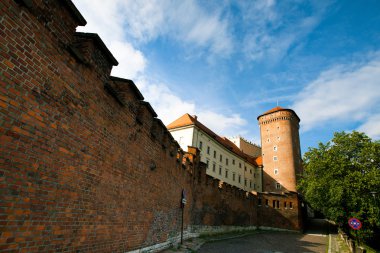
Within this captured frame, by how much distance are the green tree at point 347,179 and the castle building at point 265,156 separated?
15.2m

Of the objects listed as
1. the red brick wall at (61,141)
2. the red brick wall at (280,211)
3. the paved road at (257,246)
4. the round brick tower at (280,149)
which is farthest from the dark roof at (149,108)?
the round brick tower at (280,149)

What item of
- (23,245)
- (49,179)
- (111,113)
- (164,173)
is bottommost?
(23,245)

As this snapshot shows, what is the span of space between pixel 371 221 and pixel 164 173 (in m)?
17.7

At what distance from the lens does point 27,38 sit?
139 inches

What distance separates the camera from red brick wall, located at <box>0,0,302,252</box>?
3.31m

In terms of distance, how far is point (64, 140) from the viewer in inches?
169

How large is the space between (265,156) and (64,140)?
45.9 meters

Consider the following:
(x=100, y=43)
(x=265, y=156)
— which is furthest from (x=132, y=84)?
(x=265, y=156)

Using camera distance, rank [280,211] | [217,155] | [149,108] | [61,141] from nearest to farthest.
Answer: [61,141] < [149,108] < [280,211] < [217,155]

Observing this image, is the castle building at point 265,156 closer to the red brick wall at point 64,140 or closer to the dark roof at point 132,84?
the dark roof at point 132,84

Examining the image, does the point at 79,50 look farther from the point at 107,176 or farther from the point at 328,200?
the point at 328,200

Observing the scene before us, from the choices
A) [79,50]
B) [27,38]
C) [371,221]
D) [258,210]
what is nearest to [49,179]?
[27,38]

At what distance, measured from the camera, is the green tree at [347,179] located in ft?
63.3

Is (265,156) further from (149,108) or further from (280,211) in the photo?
(149,108)
